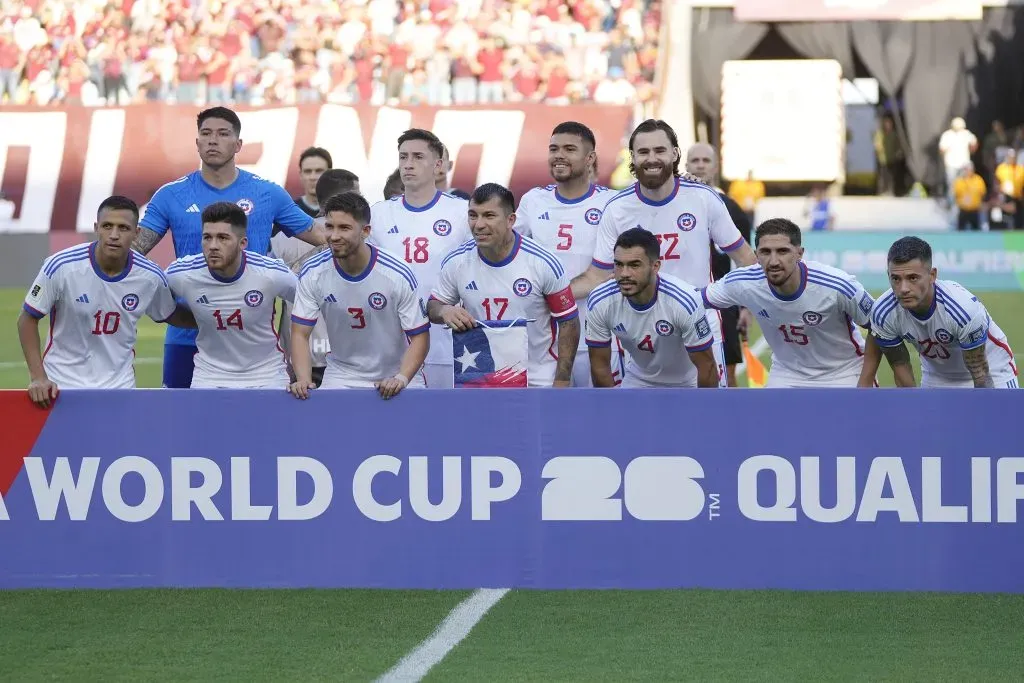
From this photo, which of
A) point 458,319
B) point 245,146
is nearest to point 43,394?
point 458,319

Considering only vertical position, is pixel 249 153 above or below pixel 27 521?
above

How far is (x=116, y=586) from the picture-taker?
646 cm

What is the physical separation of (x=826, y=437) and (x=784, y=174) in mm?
22108

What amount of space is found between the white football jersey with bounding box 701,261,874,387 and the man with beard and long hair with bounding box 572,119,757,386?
398 millimetres

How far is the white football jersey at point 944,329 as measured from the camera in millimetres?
6805

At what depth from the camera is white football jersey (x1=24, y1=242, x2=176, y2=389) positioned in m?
7.27

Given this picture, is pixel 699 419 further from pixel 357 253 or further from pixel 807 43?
pixel 807 43

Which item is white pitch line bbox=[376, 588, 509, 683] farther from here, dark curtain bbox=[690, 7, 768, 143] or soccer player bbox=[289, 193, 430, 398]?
dark curtain bbox=[690, 7, 768, 143]

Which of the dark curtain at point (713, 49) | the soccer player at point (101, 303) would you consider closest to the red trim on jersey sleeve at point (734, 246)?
the soccer player at point (101, 303)

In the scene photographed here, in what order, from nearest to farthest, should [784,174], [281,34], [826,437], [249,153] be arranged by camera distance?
[826,437] < [249,153] < [281,34] < [784,174]

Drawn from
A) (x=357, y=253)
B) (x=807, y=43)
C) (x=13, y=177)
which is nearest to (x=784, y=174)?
(x=807, y=43)

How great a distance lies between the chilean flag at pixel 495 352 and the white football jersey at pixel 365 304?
0.28 meters

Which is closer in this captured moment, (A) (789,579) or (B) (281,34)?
(A) (789,579)

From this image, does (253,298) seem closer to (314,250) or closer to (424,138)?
(424,138)
